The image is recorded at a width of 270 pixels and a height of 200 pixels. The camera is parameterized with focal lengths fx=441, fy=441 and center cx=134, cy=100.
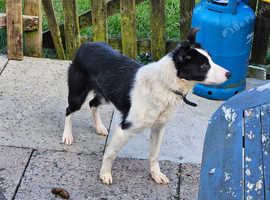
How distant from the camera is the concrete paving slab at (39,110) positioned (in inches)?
167

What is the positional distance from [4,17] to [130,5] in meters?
1.60

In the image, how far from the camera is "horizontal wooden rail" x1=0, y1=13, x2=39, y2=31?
5543 mm

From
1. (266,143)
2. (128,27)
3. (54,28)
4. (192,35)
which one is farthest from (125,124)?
(54,28)

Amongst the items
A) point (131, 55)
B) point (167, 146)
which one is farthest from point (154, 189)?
point (131, 55)

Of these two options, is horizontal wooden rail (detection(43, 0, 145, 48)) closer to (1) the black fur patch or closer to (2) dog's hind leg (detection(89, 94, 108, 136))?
(2) dog's hind leg (detection(89, 94, 108, 136))

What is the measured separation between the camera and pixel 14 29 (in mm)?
5559

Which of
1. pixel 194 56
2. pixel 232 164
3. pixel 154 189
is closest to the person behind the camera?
pixel 232 164

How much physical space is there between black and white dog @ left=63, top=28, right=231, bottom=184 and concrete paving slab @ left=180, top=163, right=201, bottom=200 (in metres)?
0.17

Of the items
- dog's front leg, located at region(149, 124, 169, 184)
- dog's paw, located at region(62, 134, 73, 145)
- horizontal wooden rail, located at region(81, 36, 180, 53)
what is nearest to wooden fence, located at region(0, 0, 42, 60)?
horizontal wooden rail, located at region(81, 36, 180, 53)

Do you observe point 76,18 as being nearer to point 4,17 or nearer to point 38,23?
point 38,23

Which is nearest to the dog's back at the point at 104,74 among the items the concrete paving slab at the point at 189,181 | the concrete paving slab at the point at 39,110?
the concrete paving slab at the point at 39,110

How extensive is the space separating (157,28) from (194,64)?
251 centimetres

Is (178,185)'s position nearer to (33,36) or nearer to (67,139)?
(67,139)

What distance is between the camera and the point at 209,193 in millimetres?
2293
